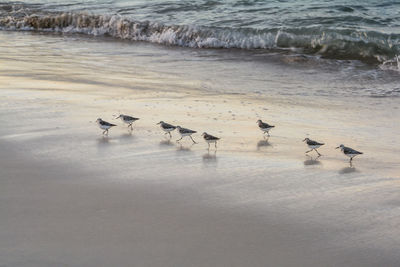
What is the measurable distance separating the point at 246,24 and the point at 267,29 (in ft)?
3.50

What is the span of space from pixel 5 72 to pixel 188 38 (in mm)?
7788

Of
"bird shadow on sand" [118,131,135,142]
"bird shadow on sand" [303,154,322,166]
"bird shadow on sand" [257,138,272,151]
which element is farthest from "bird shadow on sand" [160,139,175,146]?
"bird shadow on sand" [303,154,322,166]

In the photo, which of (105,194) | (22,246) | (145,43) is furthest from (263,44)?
(22,246)

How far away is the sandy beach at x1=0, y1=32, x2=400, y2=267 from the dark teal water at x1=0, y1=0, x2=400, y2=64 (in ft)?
19.6

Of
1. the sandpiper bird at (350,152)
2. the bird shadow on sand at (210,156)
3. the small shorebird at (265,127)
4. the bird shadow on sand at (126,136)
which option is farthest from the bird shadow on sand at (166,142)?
the sandpiper bird at (350,152)

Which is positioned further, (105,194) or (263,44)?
(263,44)

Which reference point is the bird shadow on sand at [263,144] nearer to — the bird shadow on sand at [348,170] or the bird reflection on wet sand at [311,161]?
the bird reflection on wet sand at [311,161]

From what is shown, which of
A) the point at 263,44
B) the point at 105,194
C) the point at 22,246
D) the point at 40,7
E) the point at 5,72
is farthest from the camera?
the point at 40,7

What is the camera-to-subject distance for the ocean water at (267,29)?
45.4ft

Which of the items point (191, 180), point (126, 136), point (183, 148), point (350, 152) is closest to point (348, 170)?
point (350, 152)

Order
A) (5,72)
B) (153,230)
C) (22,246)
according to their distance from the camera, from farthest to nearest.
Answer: (5,72)
(153,230)
(22,246)

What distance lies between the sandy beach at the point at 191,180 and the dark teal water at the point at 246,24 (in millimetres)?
5978

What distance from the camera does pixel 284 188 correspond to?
5.38m

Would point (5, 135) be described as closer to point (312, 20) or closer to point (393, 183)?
point (393, 183)
